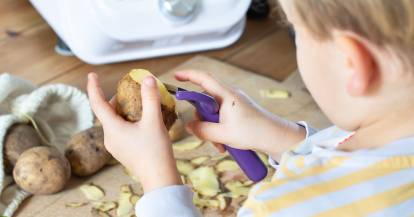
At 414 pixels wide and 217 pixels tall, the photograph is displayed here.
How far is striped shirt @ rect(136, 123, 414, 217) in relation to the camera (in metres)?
0.39

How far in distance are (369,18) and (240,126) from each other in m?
0.21

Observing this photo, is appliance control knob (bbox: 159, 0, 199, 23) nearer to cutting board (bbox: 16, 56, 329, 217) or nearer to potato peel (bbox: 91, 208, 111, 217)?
cutting board (bbox: 16, 56, 329, 217)

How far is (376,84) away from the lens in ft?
1.31

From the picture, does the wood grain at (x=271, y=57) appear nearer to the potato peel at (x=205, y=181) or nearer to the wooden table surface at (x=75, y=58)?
the wooden table surface at (x=75, y=58)

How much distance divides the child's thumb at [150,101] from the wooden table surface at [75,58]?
0.34 meters

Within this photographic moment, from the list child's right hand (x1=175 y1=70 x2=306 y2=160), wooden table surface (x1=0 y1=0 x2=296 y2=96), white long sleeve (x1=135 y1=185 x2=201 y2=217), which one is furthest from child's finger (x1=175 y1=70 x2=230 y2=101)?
wooden table surface (x1=0 y1=0 x2=296 y2=96)

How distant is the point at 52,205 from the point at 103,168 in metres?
0.08

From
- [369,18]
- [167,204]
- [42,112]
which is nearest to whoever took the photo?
[369,18]

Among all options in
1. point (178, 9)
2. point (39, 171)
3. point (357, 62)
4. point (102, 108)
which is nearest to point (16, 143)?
point (39, 171)

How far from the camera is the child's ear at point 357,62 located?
1.25 ft

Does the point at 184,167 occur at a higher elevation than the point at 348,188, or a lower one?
lower

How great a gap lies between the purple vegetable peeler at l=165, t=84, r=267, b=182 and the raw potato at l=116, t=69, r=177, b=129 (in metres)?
0.01

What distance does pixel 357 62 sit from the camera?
1.26 ft

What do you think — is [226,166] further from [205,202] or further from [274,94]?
[274,94]
